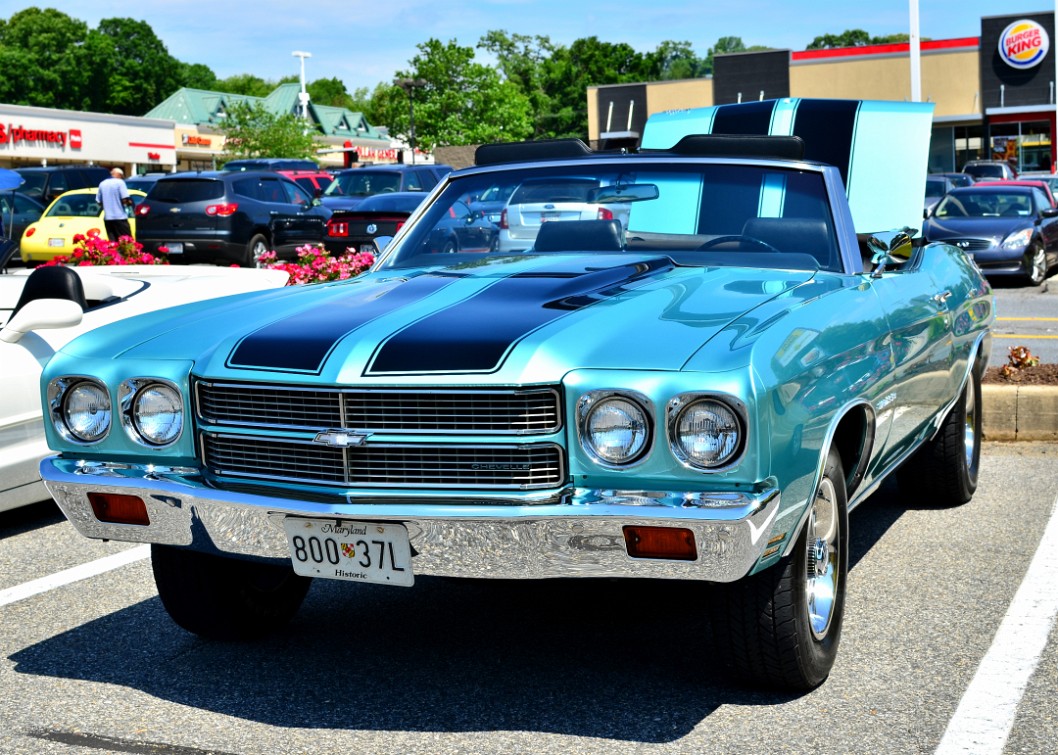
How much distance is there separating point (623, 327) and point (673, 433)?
440 millimetres

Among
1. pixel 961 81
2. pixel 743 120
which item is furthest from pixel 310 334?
pixel 961 81

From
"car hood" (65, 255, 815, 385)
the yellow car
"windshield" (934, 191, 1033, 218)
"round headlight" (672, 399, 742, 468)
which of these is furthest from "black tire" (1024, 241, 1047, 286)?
"round headlight" (672, 399, 742, 468)

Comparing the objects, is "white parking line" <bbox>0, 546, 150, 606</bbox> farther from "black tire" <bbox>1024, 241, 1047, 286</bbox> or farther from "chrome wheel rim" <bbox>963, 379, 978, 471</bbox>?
"black tire" <bbox>1024, 241, 1047, 286</bbox>

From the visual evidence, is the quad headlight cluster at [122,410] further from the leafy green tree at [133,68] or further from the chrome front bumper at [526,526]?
the leafy green tree at [133,68]

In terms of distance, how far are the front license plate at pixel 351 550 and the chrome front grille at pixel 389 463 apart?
118mm

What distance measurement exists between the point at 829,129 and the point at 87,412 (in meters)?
7.15

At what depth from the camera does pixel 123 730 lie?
4.02 metres

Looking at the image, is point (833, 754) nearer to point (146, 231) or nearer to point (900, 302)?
point (900, 302)

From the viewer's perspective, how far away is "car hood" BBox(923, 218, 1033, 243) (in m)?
18.8

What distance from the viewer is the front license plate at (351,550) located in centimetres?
378

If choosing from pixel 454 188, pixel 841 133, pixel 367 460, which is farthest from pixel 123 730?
pixel 841 133

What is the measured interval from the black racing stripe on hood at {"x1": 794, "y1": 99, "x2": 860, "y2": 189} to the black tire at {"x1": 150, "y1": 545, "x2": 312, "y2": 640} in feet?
20.2

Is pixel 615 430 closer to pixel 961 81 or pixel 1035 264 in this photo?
pixel 1035 264

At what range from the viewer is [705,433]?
3.59 metres
